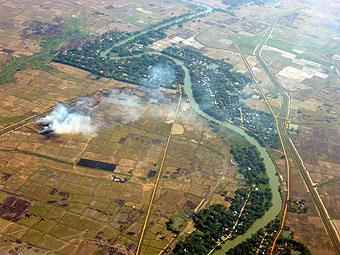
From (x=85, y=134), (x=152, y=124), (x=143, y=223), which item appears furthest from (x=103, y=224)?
(x=152, y=124)

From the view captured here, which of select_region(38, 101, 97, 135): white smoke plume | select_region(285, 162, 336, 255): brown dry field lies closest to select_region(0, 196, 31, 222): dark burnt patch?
select_region(38, 101, 97, 135): white smoke plume

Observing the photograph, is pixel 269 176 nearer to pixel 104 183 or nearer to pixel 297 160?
pixel 297 160

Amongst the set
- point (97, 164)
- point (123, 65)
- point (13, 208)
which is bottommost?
point (13, 208)

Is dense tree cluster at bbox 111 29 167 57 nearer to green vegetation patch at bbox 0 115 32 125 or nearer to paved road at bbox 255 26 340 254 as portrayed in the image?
paved road at bbox 255 26 340 254

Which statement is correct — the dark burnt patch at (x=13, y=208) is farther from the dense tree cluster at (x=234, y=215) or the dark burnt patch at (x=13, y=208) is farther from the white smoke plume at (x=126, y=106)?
the white smoke plume at (x=126, y=106)

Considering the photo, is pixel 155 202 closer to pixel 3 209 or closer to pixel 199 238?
pixel 199 238

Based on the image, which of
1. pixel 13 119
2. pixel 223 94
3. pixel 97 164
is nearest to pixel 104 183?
pixel 97 164
